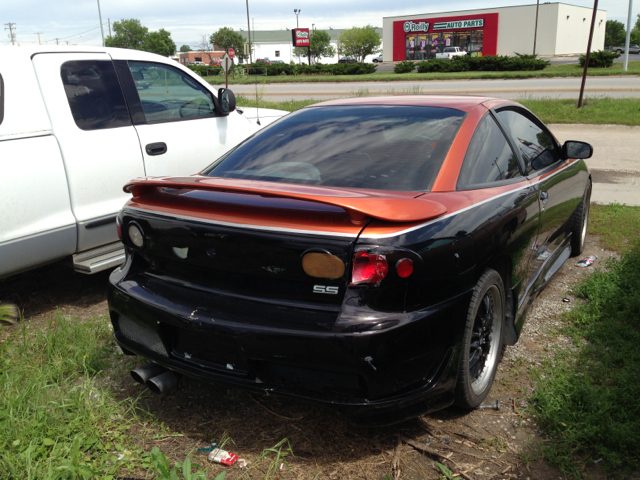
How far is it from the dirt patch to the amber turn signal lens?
558 mm

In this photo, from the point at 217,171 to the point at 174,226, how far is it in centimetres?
78

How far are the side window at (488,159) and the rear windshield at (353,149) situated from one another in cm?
13

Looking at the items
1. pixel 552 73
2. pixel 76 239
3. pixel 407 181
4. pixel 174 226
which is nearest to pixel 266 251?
pixel 174 226

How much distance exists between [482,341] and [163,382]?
162 cm

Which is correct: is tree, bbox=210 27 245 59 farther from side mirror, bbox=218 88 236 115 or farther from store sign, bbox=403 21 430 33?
side mirror, bbox=218 88 236 115

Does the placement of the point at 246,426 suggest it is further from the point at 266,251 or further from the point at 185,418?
the point at 266,251

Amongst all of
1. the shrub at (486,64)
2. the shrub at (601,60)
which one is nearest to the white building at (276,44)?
the shrub at (486,64)

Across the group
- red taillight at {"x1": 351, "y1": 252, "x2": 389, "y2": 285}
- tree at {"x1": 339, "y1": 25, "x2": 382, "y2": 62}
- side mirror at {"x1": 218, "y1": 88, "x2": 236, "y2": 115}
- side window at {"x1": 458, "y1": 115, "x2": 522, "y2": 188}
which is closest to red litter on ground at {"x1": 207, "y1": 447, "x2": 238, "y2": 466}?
red taillight at {"x1": 351, "y1": 252, "x2": 389, "y2": 285}

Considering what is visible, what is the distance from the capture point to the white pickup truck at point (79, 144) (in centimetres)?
386

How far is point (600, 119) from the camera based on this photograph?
13.7m

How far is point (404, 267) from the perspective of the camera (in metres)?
2.22

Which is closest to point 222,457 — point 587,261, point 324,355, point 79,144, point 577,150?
point 324,355

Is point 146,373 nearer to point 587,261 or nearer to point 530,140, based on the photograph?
point 530,140

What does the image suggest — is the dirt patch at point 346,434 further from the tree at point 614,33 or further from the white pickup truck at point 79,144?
the tree at point 614,33
